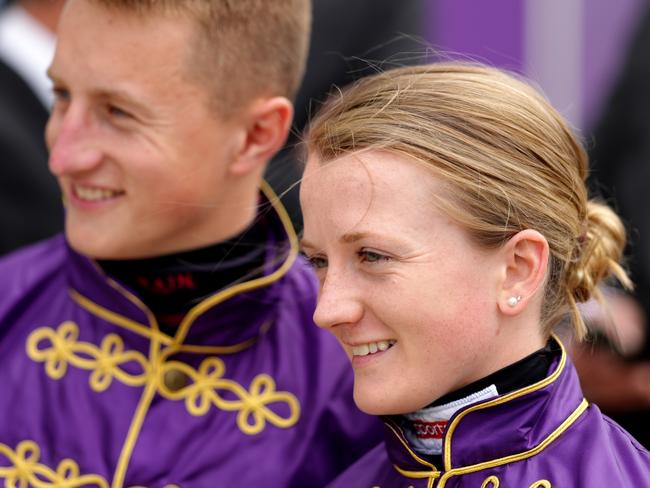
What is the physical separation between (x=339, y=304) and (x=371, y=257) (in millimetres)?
96

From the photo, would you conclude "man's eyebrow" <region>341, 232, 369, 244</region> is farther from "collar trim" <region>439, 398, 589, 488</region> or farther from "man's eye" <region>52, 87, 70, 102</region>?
"man's eye" <region>52, 87, 70, 102</region>

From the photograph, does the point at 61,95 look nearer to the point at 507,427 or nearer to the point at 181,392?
the point at 181,392

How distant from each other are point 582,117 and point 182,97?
116 inches

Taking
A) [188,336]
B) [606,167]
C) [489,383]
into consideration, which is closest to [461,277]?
[489,383]

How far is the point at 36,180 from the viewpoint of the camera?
4.18 metres

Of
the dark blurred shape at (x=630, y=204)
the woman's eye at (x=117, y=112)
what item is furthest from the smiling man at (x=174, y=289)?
the dark blurred shape at (x=630, y=204)

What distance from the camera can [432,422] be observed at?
225 centimetres

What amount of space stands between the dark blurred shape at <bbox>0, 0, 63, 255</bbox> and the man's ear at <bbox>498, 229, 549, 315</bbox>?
7.52ft

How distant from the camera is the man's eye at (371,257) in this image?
7.03 feet

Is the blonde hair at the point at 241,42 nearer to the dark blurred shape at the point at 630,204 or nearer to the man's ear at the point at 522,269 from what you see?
the man's ear at the point at 522,269

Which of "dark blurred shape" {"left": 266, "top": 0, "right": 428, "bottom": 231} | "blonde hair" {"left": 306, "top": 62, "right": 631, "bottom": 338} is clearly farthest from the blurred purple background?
"blonde hair" {"left": 306, "top": 62, "right": 631, "bottom": 338}

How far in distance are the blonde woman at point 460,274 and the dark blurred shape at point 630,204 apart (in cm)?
118

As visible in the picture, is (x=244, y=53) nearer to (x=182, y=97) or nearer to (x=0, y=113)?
(x=182, y=97)

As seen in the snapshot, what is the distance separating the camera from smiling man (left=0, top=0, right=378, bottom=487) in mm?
2551
